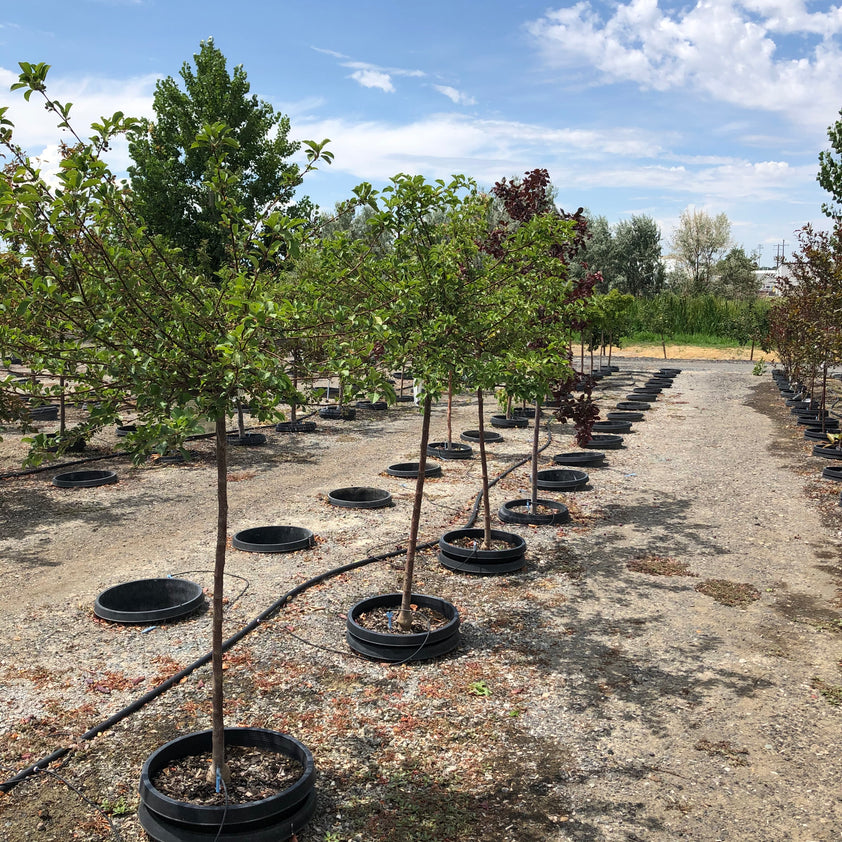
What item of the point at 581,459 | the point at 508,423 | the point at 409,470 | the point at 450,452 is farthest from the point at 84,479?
the point at 508,423

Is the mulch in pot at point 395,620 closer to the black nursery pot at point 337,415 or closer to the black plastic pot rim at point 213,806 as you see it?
the black plastic pot rim at point 213,806

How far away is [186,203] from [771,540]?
79.3 ft

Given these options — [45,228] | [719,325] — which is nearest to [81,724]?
[45,228]

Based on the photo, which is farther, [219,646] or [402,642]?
[402,642]

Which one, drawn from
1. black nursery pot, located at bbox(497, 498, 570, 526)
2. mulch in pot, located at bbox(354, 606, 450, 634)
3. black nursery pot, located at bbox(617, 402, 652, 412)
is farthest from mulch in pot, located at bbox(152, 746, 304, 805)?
black nursery pot, located at bbox(617, 402, 652, 412)

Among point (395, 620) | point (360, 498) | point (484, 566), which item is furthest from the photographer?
point (360, 498)

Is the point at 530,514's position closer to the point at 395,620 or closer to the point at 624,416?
the point at 395,620

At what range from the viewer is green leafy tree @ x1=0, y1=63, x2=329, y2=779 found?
320cm

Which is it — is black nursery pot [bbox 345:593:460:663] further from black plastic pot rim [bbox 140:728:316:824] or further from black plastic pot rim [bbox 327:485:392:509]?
black plastic pot rim [bbox 327:485:392:509]

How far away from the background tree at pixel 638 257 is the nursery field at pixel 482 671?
4933cm

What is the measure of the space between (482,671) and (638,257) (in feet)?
187

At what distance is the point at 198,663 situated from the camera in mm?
5723

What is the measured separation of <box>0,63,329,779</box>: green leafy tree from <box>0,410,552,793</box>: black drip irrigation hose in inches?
90.2

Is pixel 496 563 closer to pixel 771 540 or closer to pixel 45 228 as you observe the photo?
pixel 771 540
